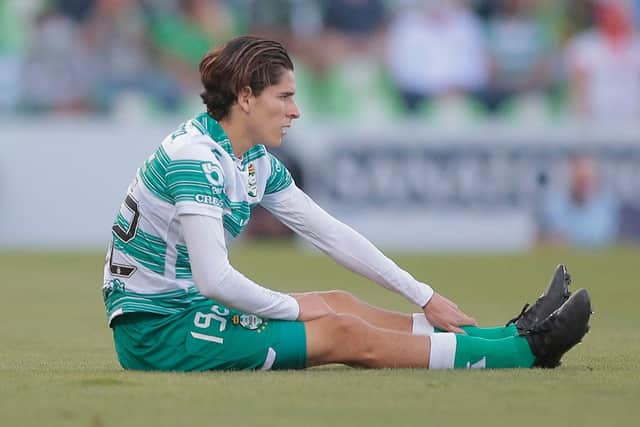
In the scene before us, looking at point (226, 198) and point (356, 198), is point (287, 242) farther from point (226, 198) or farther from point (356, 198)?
point (226, 198)

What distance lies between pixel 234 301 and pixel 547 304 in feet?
4.83

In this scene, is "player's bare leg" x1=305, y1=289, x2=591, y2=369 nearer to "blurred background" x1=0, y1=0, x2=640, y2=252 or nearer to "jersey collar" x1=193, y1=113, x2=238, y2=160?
"jersey collar" x1=193, y1=113, x2=238, y2=160

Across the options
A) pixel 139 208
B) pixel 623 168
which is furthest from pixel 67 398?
pixel 623 168

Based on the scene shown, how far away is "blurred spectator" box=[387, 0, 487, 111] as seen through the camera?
22094mm

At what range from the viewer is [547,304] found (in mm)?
6023

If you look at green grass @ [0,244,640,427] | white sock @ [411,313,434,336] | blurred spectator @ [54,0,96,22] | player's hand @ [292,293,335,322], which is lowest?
green grass @ [0,244,640,427]

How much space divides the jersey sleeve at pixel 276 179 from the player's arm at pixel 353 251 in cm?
3

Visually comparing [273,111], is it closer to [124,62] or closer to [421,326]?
[421,326]

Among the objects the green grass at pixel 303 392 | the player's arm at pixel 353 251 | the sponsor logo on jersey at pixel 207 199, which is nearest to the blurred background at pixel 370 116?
the green grass at pixel 303 392

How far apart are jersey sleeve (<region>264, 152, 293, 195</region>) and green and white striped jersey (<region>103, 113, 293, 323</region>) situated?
23 centimetres

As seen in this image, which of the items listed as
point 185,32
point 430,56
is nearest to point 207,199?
point 185,32

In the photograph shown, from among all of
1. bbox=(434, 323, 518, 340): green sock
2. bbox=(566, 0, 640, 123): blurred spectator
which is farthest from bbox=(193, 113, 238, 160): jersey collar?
bbox=(566, 0, 640, 123): blurred spectator

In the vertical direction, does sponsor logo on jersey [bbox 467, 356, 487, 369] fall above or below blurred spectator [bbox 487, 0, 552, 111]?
below

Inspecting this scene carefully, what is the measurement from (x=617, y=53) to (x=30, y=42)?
9.76 m
